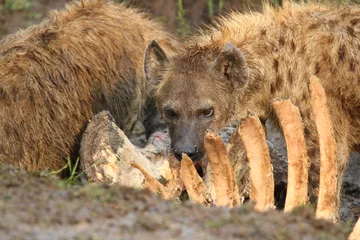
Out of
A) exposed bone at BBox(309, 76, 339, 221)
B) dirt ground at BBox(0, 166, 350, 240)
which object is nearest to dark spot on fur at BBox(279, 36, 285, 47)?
exposed bone at BBox(309, 76, 339, 221)

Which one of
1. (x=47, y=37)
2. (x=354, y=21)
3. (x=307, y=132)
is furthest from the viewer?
(x=47, y=37)

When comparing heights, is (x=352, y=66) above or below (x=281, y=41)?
below

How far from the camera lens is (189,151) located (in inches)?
199

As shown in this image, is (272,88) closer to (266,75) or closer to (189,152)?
(266,75)

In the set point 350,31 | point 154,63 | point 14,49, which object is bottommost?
point 154,63

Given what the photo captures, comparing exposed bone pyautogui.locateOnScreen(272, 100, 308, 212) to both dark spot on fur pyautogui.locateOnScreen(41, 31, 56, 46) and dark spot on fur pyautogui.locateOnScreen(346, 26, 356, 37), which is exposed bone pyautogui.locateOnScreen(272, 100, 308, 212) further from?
dark spot on fur pyautogui.locateOnScreen(41, 31, 56, 46)

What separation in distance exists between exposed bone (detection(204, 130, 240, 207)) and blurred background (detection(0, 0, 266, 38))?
3.62m

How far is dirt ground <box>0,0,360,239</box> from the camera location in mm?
3123

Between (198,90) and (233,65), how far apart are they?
0.94 feet

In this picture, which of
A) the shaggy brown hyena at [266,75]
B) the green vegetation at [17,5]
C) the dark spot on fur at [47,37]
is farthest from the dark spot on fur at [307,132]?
the green vegetation at [17,5]

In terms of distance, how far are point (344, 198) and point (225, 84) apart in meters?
1.50

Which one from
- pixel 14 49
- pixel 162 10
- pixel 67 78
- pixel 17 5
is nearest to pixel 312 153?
pixel 67 78

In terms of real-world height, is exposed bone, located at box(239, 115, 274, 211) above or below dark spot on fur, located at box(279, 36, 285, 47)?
below

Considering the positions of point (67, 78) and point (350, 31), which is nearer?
point (350, 31)
